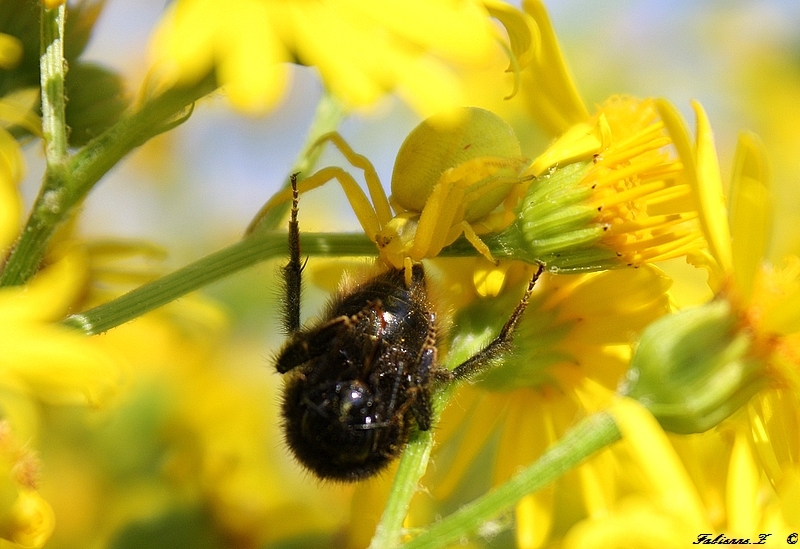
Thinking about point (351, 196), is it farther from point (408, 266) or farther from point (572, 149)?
point (572, 149)

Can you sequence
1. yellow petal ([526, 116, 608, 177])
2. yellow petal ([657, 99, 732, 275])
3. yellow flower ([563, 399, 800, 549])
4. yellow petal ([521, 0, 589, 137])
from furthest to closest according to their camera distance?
yellow petal ([521, 0, 589, 137])
yellow petal ([526, 116, 608, 177])
yellow petal ([657, 99, 732, 275])
yellow flower ([563, 399, 800, 549])

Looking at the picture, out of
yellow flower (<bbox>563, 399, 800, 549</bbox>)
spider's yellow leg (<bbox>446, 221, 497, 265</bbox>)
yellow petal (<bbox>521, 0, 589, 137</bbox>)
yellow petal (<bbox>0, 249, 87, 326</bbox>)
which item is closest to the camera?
yellow flower (<bbox>563, 399, 800, 549</bbox>)

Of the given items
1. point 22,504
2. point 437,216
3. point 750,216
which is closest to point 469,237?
point 437,216

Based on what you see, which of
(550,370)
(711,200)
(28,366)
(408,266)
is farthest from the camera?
(550,370)

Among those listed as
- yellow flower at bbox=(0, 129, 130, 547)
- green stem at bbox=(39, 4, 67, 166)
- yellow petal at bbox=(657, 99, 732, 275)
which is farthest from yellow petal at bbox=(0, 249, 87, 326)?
yellow petal at bbox=(657, 99, 732, 275)

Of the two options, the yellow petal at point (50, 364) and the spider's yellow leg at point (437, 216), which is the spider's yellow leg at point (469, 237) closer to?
the spider's yellow leg at point (437, 216)

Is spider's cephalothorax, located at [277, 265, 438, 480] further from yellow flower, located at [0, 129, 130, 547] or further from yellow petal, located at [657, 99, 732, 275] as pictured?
yellow petal, located at [657, 99, 732, 275]

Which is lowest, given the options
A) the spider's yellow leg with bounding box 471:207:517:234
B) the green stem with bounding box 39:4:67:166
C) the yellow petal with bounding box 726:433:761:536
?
the yellow petal with bounding box 726:433:761:536

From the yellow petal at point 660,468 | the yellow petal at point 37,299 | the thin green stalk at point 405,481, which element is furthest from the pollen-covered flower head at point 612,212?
the yellow petal at point 37,299
